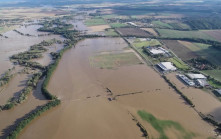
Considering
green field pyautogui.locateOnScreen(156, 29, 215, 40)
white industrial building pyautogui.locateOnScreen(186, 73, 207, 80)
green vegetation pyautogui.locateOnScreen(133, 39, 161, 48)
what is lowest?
white industrial building pyautogui.locateOnScreen(186, 73, 207, 80)

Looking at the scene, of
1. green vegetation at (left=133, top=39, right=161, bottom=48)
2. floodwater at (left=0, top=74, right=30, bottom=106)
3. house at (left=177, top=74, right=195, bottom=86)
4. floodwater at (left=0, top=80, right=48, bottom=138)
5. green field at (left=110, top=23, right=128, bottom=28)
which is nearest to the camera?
floodwater at (left=0, top=80, right=48, bottom=138)

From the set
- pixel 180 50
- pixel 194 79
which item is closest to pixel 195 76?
pixel 194 79

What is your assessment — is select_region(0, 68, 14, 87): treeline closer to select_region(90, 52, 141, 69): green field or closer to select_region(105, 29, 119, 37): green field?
select_region(90, 52, 141, 69): green field

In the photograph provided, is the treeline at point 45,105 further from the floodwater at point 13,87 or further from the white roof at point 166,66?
the white roof at point 166,66

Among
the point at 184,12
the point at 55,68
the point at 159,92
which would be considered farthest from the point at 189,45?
the point at 184,12

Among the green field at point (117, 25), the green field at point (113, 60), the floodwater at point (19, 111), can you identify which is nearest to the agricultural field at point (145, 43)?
the green field at point (113, 60)

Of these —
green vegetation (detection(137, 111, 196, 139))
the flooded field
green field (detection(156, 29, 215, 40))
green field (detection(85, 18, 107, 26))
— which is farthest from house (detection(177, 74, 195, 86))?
green field (detection(85, 18, 107, 26))

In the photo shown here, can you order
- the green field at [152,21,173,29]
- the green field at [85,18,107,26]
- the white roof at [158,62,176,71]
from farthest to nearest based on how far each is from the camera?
the green field at [85,18,107,26]
the green field at [152,21,173,29]
the white roof at [158,62,176,71]
